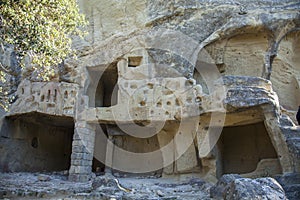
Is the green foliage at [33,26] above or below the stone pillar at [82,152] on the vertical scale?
above

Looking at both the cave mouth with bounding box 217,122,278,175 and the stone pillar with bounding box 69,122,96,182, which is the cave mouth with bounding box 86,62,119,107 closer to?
the stone pillar with bounding box 69,122,96,182

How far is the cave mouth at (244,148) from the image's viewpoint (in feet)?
35.9

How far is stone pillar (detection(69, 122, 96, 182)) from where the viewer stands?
9792mm

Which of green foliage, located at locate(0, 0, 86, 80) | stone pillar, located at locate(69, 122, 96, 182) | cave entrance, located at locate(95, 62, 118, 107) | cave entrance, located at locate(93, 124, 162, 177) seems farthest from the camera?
cave entrance, located at locate(95, 62, 118, 107)

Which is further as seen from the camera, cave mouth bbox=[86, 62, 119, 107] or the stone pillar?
cave mouth bbox=[86, 62, 119, 107]

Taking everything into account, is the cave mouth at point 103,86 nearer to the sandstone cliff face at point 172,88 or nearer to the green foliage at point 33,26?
the sandstone cliff face at point 172,88

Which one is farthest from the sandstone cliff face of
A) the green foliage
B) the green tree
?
the green foliage

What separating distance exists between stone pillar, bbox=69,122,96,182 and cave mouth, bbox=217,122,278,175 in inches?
171

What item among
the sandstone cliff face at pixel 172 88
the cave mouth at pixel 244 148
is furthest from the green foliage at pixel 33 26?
the cave mouth at pixel 244 148

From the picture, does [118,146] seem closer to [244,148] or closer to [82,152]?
[82,152]

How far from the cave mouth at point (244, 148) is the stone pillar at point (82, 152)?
14.3 feet

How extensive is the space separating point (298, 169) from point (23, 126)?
928cm

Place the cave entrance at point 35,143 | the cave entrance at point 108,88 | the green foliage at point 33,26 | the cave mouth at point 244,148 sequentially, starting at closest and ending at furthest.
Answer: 1. the green foliage at point 33,26
2. the cave mouth at point 244,148
3. the cave entrance at point 35,143
4. the cave entrance at point 108,88

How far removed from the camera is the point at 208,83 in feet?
40.6
